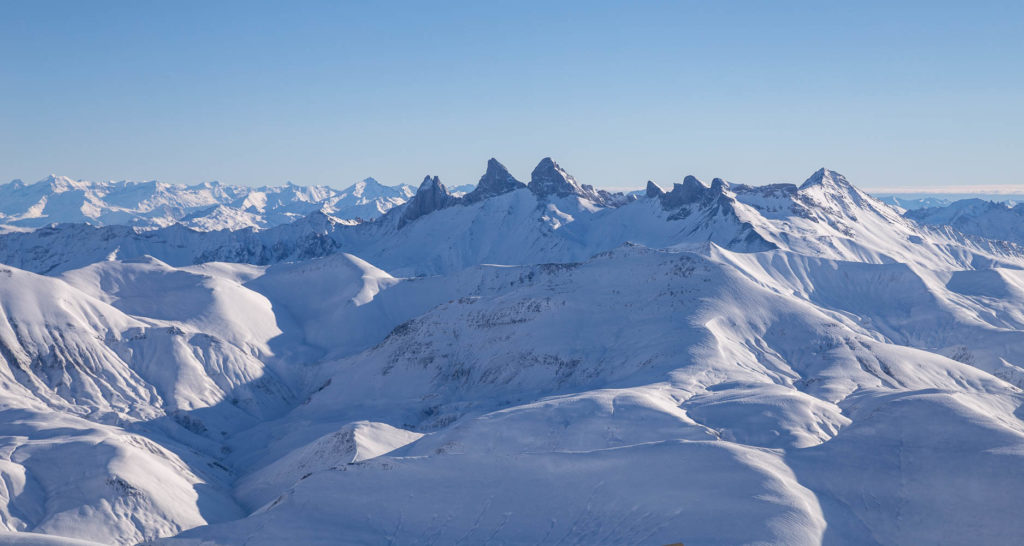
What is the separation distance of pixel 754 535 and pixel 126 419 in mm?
163227

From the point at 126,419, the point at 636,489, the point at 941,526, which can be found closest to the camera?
the point at 941,526

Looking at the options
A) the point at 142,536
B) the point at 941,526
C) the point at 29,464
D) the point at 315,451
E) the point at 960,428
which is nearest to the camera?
the point at 941,526

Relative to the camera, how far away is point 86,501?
130000mm

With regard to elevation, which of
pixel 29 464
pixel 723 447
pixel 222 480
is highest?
pixel 723 447

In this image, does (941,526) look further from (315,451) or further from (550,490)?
(315,451)

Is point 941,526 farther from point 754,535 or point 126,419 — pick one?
point 126,419

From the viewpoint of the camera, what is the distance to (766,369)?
18975cm

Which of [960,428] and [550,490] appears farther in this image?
[960,428]

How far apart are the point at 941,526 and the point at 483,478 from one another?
163 ft

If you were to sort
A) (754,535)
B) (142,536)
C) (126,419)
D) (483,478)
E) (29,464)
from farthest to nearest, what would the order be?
1. (126,419)
2. (29,464)
3. (142,536)
4. (483,478)
5. (754,535)

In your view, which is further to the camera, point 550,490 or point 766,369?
point 766,369

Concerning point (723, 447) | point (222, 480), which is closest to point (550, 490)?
point (723, 447)

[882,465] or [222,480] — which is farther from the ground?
[882,465]

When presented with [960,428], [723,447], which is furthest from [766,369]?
[723,447]
